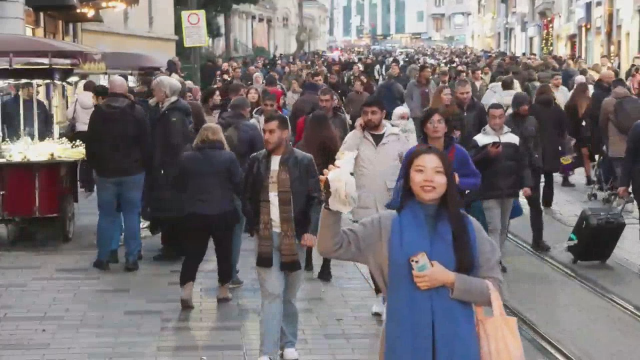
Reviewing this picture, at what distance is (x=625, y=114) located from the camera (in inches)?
606

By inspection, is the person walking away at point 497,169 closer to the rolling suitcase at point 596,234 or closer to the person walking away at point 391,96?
the rolling suitcase at point 596,234

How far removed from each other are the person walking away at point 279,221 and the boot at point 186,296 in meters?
1.73

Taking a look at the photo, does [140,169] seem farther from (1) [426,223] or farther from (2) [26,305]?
(1) [426,223]

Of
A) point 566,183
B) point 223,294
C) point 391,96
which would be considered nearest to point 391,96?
point 391,96

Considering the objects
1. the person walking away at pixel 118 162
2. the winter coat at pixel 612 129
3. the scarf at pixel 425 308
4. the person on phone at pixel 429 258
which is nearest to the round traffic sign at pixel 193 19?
the winter coat at pixel 612 129

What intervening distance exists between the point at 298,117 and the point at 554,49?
57026 millimetres

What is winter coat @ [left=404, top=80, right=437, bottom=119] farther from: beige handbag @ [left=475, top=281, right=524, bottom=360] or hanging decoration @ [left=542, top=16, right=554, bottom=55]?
hanging decoration @ [left=542, top=16, right=554, bottom=55]

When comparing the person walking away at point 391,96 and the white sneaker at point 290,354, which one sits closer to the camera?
the white sneaker at point 290,354

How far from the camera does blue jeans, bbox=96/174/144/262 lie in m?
11.4

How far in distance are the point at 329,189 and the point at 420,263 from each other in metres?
0.47

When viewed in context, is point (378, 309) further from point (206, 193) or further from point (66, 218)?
point (66, 218)

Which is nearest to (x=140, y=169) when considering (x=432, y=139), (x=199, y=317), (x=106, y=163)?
(x=106, y=163)

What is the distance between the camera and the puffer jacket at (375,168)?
9.12 m

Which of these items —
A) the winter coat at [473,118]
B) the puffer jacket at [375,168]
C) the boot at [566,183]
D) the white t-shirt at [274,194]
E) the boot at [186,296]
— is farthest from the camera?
the boot at [566,183]
